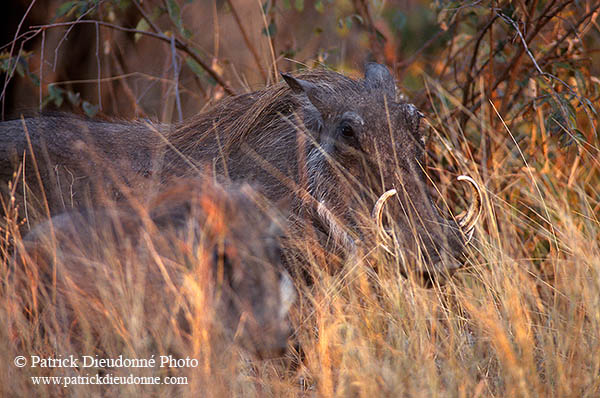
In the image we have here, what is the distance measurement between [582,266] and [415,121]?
0.95 meters

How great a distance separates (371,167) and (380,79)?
0.54 metres

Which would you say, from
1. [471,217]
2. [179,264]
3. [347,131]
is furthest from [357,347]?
[347,131]

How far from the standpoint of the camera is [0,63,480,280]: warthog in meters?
3.00

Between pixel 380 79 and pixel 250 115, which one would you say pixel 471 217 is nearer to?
pixel 380 79

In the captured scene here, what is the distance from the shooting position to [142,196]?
3209mm

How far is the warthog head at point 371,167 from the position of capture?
2896mm

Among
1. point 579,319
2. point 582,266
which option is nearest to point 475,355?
point 579,319

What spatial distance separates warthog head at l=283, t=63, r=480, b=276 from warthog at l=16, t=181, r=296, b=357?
73 centimetres

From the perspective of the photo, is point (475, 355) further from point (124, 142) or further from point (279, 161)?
point (124, 142)

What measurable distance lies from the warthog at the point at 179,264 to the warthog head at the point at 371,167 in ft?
2.41

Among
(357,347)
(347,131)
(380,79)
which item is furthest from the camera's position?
(380,79)

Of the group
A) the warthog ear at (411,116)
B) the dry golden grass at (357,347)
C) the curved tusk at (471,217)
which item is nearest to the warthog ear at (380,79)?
the warthog ear at (411,116)

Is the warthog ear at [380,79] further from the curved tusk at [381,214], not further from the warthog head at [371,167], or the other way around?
the curved tusk at [381,214]

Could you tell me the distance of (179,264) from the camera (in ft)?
7.26
